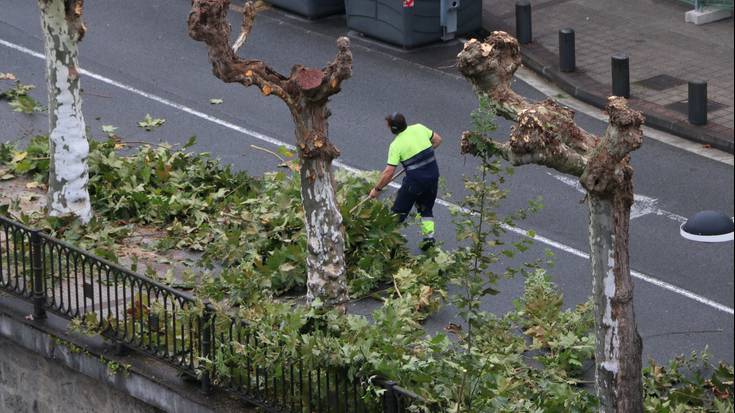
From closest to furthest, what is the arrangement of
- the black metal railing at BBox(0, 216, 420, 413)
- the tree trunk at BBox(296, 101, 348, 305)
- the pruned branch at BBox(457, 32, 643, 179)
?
the pruned branch at BBox(457, 32, 643, 179), the black metal railing at BBox(0, 216, 420, 413), the tree trunk at BBox(296, 101, 348, 305)

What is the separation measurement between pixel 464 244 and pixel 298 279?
2.06 m

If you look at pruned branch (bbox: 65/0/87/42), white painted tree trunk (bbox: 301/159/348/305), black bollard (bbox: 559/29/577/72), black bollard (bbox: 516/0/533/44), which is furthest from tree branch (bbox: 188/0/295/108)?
black bollard (bbox: 516/0/533/44)

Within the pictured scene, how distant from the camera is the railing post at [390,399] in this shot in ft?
29.8

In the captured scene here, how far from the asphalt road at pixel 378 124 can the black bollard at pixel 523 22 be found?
1.01 meters

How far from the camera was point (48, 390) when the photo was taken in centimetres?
1161

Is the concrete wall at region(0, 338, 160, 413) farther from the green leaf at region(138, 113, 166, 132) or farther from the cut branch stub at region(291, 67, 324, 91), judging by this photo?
the green leaf at region(138, 113, 166, 132)

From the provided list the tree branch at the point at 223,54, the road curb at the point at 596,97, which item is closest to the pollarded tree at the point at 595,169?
the tree branch at the point at 223,54

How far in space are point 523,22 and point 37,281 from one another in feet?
32.7

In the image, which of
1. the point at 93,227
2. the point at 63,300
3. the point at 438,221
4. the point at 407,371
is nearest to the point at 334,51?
the point at 438,221

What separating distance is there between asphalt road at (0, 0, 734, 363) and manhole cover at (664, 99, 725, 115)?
922 millimetres

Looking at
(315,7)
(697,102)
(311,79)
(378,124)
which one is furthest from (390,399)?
(315,7)

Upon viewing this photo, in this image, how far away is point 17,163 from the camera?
14.5m

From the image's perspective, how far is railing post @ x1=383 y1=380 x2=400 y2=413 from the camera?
909 centimetres

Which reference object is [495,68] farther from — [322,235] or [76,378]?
[76,378]
